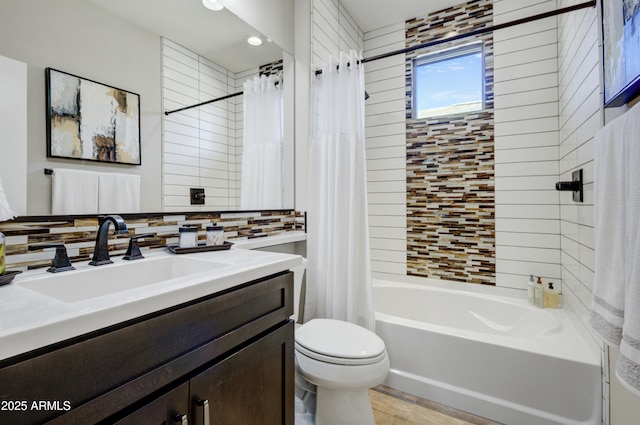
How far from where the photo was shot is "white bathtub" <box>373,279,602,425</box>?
4.58 ft

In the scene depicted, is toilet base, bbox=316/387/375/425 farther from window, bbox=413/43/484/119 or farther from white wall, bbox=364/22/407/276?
window, bbox=413/43/484/119

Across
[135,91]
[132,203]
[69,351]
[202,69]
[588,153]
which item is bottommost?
[69,351]

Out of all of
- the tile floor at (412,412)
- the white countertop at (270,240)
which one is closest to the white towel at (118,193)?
the white countertop at (270,240)

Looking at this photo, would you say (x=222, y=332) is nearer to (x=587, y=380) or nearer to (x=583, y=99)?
(x=587, y=380)

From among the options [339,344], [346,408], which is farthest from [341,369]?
[346,408]

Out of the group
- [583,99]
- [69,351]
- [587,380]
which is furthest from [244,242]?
[583,99]

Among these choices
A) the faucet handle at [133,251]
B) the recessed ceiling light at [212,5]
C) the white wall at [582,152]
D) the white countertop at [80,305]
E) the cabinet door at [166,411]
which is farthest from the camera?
the recessed ceiling light at [212,5]

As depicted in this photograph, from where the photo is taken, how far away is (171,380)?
26.1 inches

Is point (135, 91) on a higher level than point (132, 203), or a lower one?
higher

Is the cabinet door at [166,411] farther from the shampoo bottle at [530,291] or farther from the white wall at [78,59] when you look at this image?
the shampoo bottle at [530,291]

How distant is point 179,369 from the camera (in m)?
0.67

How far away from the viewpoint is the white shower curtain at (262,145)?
175 cm

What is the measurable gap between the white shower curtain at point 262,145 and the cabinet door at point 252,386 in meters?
Answer: 0.92

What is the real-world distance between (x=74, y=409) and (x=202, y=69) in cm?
142
